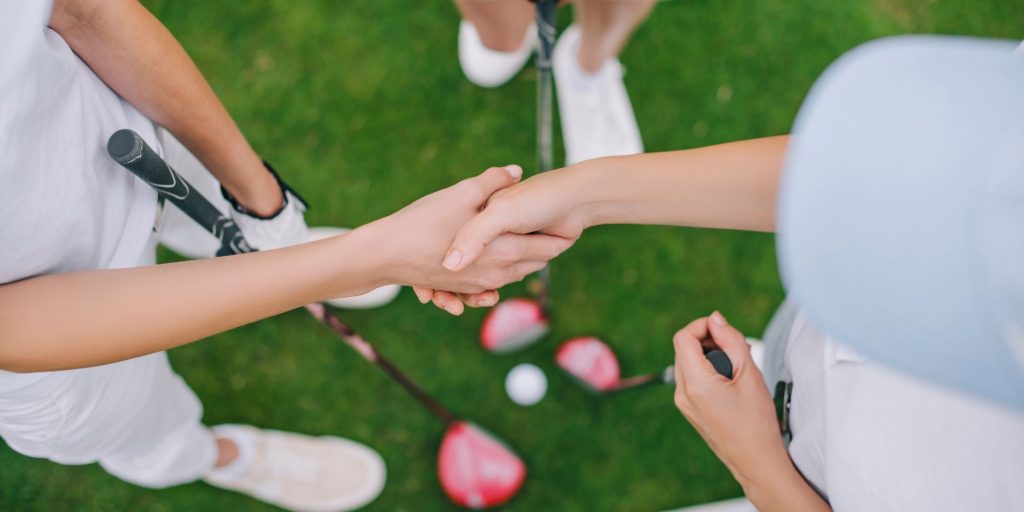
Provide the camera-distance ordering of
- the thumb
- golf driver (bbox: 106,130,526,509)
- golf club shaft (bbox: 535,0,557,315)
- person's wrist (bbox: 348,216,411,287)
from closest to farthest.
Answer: person's wrist (bbox: 348,216,411,287), the thumb, golf club shaft (bbox: 535,0,557,315), golf driver (bbox: 106,130,526,509)

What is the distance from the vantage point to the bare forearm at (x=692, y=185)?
3.98 ft

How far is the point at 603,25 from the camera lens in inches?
79.3

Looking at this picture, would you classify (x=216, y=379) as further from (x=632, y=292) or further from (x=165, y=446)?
(x=632, y=292)

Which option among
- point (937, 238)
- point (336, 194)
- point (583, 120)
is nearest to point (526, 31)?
point (583, 120)

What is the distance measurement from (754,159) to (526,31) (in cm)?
120

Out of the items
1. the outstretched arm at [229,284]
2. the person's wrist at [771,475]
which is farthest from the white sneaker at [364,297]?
the person's wrist at [771,475]

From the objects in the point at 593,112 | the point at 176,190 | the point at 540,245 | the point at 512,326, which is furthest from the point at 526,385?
the point at 176,190

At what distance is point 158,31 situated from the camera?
4.03 feet

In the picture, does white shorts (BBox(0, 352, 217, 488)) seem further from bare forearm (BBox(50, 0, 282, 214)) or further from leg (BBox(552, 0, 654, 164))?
leg (BBox(552, 0, 654, 164))

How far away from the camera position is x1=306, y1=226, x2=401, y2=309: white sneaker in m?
2.18

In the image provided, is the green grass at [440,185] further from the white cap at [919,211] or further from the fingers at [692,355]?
the white cap at [919,211]

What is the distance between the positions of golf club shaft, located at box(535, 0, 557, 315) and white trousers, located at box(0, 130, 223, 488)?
0.92 m

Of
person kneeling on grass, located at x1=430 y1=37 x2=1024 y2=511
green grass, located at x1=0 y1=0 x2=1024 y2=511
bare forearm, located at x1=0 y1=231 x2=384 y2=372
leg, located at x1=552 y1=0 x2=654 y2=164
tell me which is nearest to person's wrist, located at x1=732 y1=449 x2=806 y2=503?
person kneeling on grass, located at x1=430 y1=37 x2=1024 y2=511

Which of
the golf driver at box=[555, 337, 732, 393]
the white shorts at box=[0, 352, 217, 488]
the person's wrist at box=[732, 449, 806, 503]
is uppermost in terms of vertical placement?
the person's wrist at box=[732, 449, 806, 503]
